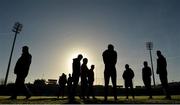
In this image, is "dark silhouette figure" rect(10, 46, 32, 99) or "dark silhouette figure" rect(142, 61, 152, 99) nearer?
"dark silhouette figure" rect(10, 46, 32, 99)

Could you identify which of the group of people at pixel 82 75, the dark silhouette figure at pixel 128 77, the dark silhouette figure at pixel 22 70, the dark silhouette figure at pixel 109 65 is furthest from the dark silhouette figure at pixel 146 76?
the dark silhouette figure at pixel 22 70

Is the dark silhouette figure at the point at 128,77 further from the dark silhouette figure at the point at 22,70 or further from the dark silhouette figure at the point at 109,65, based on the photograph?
the dark silhouette figure at the point at 22,70

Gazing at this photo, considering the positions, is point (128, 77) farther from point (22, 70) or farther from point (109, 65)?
point (22, 70)

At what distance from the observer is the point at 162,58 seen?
11.4 m

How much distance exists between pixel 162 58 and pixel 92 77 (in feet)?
13.1

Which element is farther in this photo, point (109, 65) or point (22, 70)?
point (22, 70)

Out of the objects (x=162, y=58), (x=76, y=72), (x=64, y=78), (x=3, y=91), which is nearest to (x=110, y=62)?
(x=76, y=72)

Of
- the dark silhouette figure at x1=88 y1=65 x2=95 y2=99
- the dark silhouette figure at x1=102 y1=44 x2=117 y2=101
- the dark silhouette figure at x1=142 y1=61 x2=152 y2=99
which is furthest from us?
the dark silhouette figure at x1=142 y1=61 x2=152 y2=99

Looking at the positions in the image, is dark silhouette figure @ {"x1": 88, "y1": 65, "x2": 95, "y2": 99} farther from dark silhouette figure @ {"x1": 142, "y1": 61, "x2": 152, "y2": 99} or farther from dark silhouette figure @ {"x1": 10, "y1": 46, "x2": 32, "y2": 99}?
dark silhouette figure @ {"x1": 10, "y1": 46, "x2": 32, "y2": 99}

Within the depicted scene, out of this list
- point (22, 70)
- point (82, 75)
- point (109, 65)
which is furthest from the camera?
point (82, 75)

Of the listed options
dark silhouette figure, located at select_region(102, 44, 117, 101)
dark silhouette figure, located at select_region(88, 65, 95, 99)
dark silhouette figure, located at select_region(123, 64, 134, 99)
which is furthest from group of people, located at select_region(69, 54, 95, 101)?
dark silhouette figure, located at select_region(123, 64, 134, 99)

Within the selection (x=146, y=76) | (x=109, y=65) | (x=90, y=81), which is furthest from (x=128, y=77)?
(x=109, y=65)

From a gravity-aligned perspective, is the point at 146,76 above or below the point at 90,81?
above

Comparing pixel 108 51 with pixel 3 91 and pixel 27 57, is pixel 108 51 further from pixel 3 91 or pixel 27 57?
pixel 3 91
